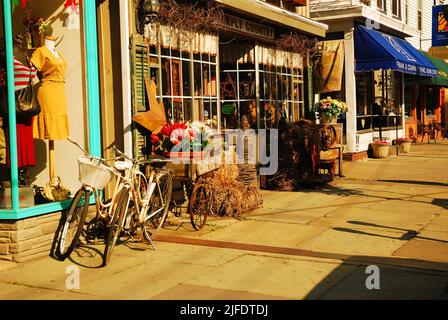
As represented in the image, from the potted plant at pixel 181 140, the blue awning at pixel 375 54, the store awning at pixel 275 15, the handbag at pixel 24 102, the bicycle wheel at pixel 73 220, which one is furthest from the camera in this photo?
the blue awning at pixel 375 54

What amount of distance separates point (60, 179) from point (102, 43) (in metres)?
1.93

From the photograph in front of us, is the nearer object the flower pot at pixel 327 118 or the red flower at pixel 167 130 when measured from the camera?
the red flower at pixel 167 130

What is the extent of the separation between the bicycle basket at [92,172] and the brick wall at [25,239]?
2.59ft

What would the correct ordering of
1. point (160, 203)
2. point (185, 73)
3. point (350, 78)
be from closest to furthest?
point (160, 203) → point (185, 73) → point (350, 78)

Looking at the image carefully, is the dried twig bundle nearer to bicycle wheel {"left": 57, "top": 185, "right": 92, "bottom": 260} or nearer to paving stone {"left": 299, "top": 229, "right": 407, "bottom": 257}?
bicycle wheel {"left": 57, "top": 185, "right": 92, "bottom": 260}

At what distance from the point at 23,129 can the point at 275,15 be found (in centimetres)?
682

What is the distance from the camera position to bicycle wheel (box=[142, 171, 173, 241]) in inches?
293

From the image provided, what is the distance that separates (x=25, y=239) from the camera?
21.4ft

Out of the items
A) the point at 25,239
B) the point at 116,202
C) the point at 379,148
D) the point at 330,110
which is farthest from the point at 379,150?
the point at 25,239

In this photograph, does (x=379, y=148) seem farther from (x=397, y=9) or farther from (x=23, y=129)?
(x=23, y=129)

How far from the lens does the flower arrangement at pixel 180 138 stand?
8.19 meters

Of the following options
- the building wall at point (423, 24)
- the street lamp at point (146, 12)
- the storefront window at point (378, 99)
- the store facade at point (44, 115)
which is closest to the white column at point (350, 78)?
the storefront window at point (378, 99)

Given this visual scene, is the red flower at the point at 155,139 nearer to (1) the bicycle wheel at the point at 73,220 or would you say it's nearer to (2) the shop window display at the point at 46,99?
(2) the shop window display at the point at 46,99
